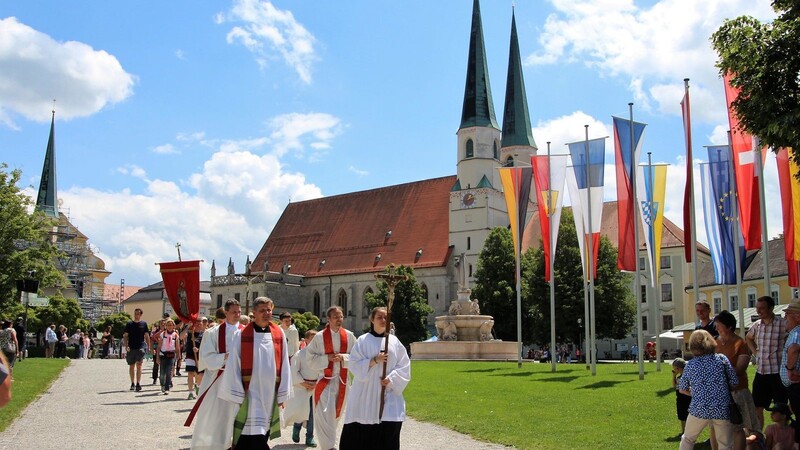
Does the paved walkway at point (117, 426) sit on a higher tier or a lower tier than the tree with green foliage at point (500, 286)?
lower

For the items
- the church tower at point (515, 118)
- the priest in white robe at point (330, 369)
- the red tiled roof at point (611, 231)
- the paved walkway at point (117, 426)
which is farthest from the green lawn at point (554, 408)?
the church tower at point (515, 118)

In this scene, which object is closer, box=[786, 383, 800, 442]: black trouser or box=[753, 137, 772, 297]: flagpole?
box=[786, 383, 800, 442]: black trouser

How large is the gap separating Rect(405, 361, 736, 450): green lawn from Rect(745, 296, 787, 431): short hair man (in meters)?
1.20

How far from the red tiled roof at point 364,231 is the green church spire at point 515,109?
9171mm

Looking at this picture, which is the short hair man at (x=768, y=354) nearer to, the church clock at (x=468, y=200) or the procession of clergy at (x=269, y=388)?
the procession of clergy at (x=269, y=388)

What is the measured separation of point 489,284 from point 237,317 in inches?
2102

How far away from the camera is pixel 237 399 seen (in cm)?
880

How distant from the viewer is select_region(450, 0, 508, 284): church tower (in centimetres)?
7688

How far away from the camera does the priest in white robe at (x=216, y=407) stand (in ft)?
30.3

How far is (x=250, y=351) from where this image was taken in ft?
29.3

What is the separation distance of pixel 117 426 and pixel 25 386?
27.1ft

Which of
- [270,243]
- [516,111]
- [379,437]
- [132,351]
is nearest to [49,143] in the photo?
[270,243]

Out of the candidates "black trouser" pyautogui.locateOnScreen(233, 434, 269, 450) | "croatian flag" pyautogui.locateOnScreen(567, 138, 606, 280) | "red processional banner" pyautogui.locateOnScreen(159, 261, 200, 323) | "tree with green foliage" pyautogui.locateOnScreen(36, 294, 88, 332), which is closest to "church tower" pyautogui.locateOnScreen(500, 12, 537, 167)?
"tree with green foliage" pyautogui.locateOnScreen(36, 294, 88, 332)

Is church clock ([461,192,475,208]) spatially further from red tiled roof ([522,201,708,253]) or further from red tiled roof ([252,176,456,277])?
red tiled roof ([522,201,708,253])
